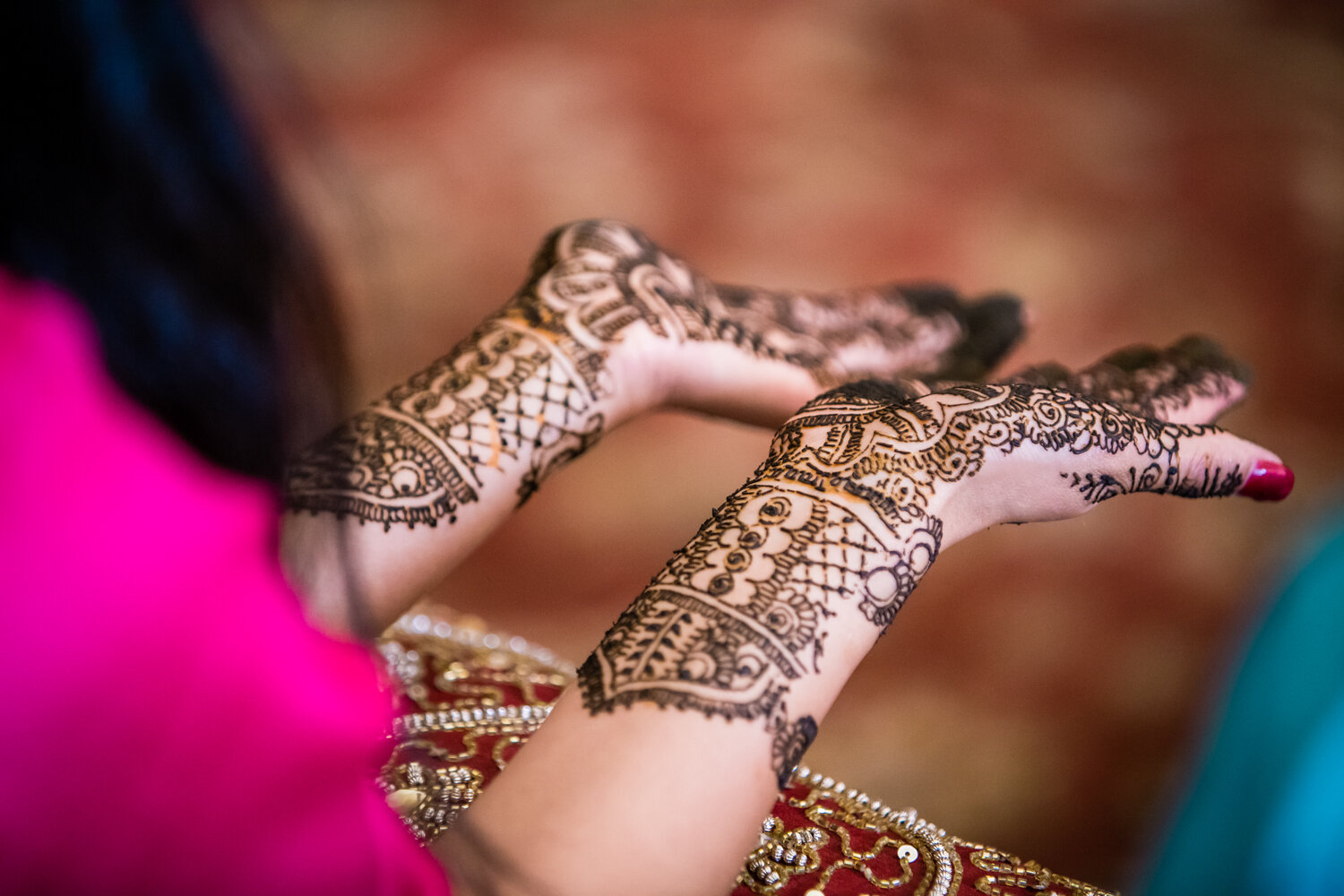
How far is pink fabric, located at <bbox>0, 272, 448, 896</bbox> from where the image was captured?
0.29 m

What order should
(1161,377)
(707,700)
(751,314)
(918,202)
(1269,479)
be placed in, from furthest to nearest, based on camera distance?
(918,202), (751,314), (1161,377), (1269,479), (707,700)

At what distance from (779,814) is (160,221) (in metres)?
0.51

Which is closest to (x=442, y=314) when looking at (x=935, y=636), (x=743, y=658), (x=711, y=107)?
(x=711, y=107)

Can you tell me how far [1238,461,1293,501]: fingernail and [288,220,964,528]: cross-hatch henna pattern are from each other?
1.13ft

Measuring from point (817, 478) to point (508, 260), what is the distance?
1177 mm

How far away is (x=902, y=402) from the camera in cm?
61

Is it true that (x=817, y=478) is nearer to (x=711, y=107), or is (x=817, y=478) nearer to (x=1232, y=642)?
(x=1232, y=642)

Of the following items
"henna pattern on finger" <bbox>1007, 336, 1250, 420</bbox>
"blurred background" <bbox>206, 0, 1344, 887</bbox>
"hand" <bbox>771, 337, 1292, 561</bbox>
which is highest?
"blurred background" <bbox>206, 0, 1344, 887</bbox>

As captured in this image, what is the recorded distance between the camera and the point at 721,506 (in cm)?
55

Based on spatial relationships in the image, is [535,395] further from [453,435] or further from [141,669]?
[141,669]

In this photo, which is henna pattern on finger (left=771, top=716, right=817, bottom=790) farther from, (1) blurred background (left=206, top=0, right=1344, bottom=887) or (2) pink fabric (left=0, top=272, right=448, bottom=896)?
(1) blurred background (left=206, top=0, right=1344, bottom=887)

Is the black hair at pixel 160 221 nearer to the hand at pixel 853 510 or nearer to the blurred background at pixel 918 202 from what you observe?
the hand at pixel 853 510

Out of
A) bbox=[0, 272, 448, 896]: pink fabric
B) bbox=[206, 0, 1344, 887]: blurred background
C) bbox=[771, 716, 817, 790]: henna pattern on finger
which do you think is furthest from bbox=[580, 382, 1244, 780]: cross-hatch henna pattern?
bbox=[206, 0, 1344, 887]: blurred background

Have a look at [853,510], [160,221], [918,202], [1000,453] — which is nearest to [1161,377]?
[1000,453]
